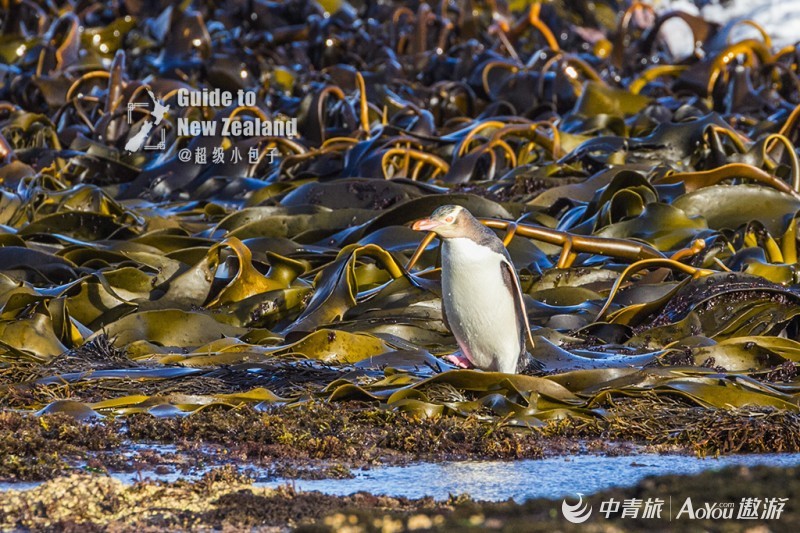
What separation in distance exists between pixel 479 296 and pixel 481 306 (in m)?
0.04

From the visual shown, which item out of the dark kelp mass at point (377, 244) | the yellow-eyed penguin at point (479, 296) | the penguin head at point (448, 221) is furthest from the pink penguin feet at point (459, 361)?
the penguin head at point (448, 221)

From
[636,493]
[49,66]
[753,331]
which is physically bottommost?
[49,66]

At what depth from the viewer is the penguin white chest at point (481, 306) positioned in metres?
3.92

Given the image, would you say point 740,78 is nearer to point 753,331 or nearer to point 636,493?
point 753,331

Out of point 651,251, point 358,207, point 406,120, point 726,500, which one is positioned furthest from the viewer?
point 406,120

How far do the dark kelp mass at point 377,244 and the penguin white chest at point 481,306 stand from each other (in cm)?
18

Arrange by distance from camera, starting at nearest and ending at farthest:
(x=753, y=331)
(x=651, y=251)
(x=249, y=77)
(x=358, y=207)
A: 1. (x=753, y=331)
2. (x=651, y=251)
3. (x=358, y=207)
4. (x=249, y=77)

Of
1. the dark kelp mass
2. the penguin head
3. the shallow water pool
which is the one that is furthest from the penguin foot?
the shallow water pool

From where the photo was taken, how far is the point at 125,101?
8.69m

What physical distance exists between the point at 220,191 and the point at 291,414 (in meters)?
4.24

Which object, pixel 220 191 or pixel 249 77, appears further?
pixel 249 77

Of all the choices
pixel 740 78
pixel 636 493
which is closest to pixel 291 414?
pixel 636 493

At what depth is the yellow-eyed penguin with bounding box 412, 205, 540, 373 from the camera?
12.8 feet

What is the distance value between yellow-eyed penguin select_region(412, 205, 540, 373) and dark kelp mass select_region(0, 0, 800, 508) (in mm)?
170
